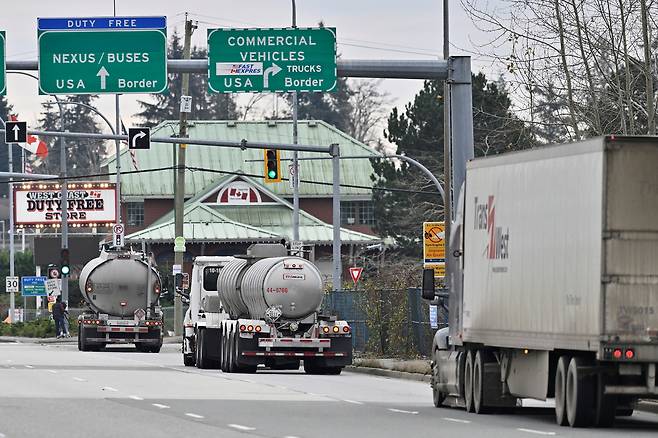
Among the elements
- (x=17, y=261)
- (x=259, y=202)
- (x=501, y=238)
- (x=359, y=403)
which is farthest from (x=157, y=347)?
(x=17, y=261)

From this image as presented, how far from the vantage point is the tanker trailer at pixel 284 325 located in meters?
39.3

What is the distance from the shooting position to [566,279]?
70.5 ft

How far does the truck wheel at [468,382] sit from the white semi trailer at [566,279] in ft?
0.10

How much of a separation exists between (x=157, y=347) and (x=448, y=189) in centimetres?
2325

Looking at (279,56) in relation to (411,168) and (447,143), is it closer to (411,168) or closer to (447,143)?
(447,143)

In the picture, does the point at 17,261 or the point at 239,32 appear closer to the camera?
the point at 239,32

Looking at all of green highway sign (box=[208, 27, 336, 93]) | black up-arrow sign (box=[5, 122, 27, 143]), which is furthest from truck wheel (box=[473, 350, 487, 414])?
black up-arrow sign (box=[5, 122, 27, 143])

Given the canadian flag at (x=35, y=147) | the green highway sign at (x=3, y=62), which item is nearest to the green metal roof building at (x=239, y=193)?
the canadian flag at (x=35, y=147)

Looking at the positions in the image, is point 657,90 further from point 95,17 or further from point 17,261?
point 17,261

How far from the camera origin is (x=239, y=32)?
36.5 m

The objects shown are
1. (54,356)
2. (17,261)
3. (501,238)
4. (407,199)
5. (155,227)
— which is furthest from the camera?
(17,261)

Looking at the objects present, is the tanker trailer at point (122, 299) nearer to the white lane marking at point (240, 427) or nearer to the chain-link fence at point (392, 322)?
the chain-link fence at point (392, 322)

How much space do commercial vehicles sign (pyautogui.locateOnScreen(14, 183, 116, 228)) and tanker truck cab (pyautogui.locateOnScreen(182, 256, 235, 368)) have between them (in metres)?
47.6

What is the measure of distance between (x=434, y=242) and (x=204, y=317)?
8.53 meters
